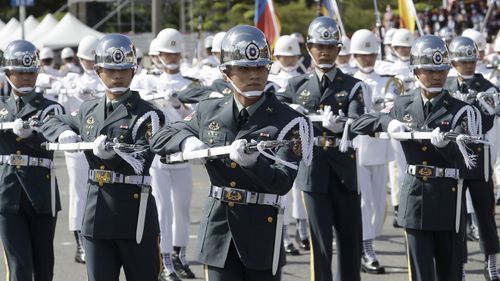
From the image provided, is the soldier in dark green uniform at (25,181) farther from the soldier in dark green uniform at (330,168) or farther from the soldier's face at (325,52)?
the soldier's face at (325,52)

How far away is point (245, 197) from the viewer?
666 centimetres

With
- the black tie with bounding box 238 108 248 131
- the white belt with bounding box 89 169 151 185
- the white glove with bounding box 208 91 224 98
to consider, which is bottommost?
the white belt with bounding box 89 169 151 185

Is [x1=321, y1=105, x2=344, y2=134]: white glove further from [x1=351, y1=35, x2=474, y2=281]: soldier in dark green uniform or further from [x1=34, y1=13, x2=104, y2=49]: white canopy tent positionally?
[x1=34, y1=13, x2=104, y2=49]: white canopy tent

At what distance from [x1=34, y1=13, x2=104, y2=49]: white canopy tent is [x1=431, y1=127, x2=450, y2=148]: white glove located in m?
29.4

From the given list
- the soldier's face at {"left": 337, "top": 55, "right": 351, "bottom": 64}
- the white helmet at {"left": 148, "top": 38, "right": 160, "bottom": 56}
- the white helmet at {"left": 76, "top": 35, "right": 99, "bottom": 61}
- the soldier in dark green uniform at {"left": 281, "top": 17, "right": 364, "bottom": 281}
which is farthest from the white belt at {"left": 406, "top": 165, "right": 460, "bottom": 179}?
the soldier's face at {"left": 337, "top": 55, "right": 351, "bottom": 64}

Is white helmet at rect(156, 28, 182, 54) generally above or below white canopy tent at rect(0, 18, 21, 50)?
below

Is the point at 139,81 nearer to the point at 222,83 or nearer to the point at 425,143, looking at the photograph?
the point at 222,83

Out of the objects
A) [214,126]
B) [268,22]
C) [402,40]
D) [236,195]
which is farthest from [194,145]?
[268,22]

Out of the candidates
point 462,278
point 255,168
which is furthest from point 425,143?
point 255,168

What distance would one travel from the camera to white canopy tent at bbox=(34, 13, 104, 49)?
37.1 m

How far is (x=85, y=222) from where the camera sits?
308 inches

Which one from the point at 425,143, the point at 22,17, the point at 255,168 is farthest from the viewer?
the point at 22,17

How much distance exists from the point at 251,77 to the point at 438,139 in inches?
74.2

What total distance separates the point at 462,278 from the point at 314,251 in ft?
4.29
